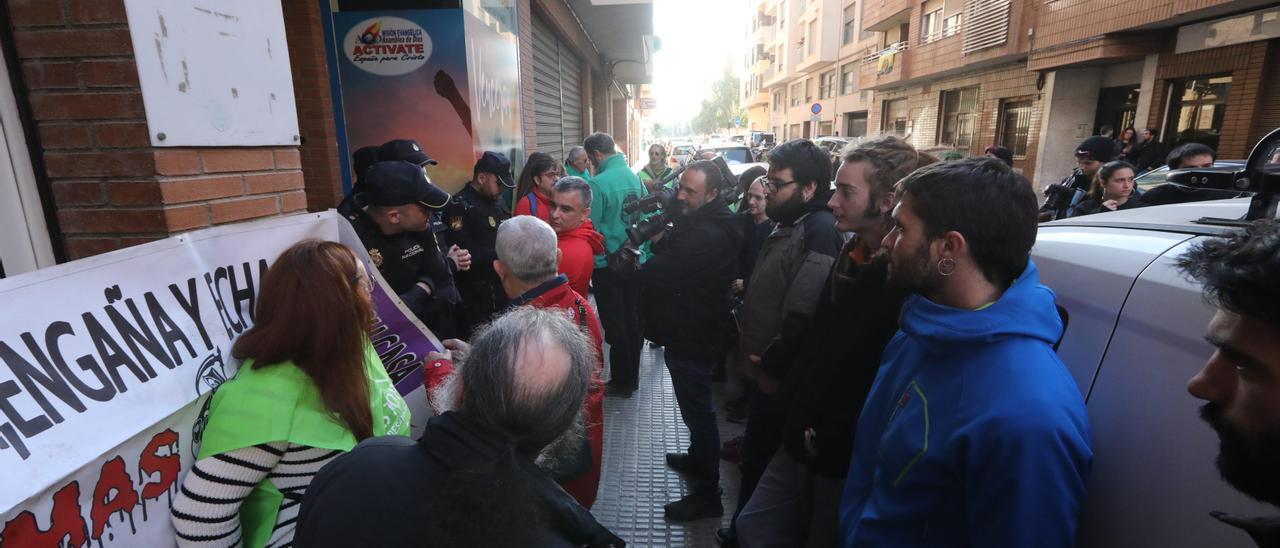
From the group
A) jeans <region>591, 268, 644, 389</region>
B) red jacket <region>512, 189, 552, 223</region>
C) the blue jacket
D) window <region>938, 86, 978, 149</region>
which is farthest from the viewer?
window <region>938, 86, 978, 149</region>

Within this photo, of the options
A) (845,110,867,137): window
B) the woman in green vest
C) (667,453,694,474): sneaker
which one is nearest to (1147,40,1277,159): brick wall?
(667,453,694,474): sneaker

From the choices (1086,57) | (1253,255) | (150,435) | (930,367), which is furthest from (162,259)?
(1086,57)

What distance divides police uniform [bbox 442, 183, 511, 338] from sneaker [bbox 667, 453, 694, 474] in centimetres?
145

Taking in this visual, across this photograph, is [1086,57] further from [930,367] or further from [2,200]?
[2,200]

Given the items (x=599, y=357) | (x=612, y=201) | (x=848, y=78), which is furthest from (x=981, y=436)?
(x=848, y=78)

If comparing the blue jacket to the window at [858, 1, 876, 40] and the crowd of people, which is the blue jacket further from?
the window at [858, 1, 876, 40]

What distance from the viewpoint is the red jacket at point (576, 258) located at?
329cm

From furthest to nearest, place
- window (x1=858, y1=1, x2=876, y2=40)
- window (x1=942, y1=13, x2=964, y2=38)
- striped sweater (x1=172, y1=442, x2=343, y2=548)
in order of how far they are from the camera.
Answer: window (x1=858, y1=1, x2=876, y2=40)
window (x1=942, y1=13, x2=964, y2=38)
striped sweater (x1=172, y1=442, x2=343, y2=548)

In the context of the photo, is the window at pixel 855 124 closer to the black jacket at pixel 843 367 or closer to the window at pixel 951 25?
the window at pixel 951 25

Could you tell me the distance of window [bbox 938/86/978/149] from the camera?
19.7 meters

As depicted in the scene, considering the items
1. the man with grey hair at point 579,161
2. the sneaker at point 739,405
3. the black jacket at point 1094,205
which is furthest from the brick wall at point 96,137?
the black jacket at point 1094,205

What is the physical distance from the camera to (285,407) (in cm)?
138

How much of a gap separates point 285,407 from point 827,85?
3637 centimetres

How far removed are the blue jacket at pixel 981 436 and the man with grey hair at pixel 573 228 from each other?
6.81 ft
